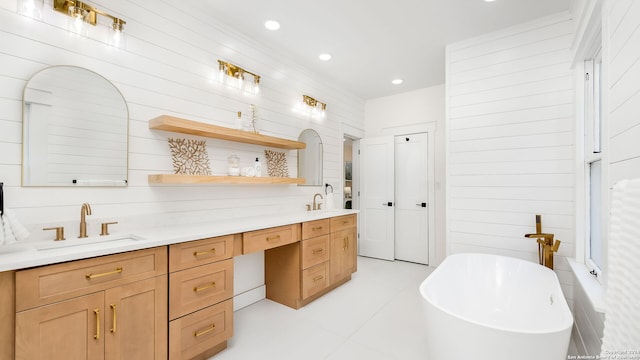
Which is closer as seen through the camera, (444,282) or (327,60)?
(444,282)

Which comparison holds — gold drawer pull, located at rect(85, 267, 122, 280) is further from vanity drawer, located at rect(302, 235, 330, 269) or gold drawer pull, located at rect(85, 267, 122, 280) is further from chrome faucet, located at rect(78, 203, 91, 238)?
vanity drawer, located at rect(302, 235, 330, 269)

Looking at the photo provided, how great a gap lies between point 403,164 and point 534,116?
2071 mm

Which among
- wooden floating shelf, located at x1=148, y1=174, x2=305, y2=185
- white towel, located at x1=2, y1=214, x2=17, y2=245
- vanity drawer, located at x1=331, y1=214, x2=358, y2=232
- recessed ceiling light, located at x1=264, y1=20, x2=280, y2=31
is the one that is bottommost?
vanity drawer, located at x1=331, y1=214, x2=358, y2=232

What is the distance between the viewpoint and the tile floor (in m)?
2.13

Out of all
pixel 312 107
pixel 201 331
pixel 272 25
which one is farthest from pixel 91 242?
pixel 312 107

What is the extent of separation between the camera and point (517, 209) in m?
2.84

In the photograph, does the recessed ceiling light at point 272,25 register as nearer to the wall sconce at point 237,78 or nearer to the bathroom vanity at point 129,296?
the wall sconce at point 237,78

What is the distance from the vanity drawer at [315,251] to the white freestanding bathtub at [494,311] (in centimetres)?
123

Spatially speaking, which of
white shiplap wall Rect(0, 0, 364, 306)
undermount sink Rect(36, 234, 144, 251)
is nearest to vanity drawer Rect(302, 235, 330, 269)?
white shiplap wall Rect(0, 0, 364, 306)

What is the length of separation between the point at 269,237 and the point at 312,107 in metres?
2.00

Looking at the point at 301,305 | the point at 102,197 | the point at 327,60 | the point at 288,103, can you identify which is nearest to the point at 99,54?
the point at 102,197

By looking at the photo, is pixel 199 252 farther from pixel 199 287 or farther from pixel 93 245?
pixel 93 245

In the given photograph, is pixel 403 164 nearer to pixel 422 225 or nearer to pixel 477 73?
pixel 422 225

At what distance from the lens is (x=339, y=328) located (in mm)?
2492
